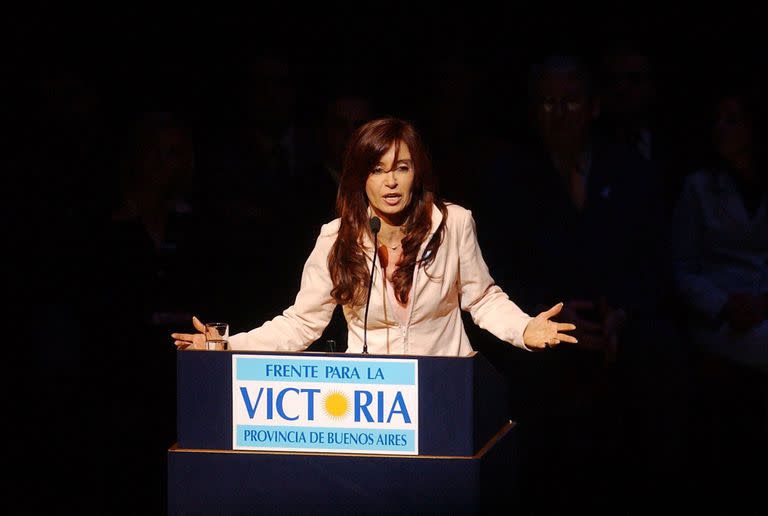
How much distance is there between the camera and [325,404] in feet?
10.8

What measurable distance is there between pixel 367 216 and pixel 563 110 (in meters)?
1.53

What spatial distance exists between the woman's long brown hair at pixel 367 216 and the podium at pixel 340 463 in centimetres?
52

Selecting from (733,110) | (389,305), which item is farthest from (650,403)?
(389,305)

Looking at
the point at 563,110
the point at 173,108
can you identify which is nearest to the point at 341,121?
the point at 563,110

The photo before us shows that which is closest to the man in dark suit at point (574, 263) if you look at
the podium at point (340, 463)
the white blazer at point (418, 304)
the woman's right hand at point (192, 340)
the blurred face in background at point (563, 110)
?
the blurred face in background at point (563, 110)

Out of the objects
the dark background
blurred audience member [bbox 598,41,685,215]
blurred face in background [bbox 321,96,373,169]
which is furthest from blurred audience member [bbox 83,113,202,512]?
blurred audience member [bbox 598,41,685,215]

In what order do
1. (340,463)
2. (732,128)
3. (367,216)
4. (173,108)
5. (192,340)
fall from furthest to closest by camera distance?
(173,108), (732,128), (367,216), (192,340), (340,463)

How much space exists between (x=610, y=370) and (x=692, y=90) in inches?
60.3

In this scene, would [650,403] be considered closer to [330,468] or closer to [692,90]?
[692,90]

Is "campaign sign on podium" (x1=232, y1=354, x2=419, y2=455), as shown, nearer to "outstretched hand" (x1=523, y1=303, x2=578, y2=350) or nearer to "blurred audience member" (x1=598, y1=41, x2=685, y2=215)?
"outstretched hand" (x1=523, y1=303, x2=578, y2=350)

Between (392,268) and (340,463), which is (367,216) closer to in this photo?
(392,268)

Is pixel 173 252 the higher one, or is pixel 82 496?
pixel 173 252

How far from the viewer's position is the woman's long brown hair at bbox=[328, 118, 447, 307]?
12.3 ft

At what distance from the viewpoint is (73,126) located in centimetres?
544
